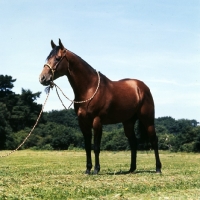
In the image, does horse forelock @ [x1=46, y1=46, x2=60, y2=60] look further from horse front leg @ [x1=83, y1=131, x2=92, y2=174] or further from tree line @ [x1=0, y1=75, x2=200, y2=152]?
tree line @ [x1=0, y1=75, x2=200, y2=152]

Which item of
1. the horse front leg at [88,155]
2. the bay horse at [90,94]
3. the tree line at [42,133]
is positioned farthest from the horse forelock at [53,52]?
the tree line at [42,133]

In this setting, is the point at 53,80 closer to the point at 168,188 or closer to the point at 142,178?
the point at 142,178

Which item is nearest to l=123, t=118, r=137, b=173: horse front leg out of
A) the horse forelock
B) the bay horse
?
the bay horse

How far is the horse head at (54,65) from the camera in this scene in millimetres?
10883

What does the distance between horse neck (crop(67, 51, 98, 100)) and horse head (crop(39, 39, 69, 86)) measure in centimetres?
18

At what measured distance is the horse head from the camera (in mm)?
10883

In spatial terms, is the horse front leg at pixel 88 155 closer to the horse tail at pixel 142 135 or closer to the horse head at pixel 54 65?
the horse head at pixel 54 65

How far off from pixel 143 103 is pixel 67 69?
2.70m

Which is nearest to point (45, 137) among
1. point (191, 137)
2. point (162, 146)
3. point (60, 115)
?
point (162, 146)

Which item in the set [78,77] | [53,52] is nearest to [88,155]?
[78,77]

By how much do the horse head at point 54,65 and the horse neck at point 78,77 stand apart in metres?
0.18

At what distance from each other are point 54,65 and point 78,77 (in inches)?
29.0

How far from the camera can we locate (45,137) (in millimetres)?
73562

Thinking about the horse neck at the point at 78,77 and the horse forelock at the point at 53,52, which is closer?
the horse forelock at the point at 53,52
